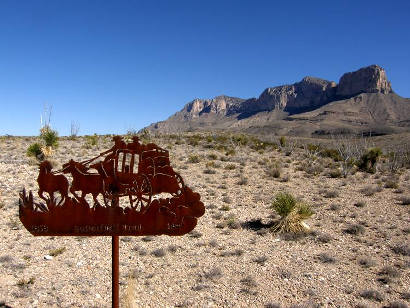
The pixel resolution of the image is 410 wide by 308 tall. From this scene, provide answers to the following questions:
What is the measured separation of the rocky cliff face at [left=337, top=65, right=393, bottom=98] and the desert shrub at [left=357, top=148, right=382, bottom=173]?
5987 inches

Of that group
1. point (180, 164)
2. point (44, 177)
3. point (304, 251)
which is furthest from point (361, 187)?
point (44, 177)

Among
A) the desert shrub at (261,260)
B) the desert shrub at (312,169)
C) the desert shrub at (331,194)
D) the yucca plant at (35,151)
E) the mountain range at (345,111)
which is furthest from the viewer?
the mountain range at (345,111)

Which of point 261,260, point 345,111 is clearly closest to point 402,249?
point 261,260

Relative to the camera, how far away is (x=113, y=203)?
3336mm

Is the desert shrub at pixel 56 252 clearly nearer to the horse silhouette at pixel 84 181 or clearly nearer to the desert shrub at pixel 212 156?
the horse silhouette at pixel 84 181

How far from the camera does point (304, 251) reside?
7.80 metres

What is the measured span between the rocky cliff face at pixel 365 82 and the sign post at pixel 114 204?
16894cm

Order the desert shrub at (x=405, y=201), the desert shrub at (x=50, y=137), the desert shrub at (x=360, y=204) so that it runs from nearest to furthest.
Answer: the desert shrub at (x=360, y=204) < the desert shrub at (x=405, y=201) < the desert shrub at (x=50, y=137)

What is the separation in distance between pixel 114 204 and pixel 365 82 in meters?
180

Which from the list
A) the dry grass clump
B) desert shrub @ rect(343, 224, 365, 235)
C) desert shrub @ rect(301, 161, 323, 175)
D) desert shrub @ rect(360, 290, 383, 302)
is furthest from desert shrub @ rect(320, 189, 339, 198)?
the dry grass clump

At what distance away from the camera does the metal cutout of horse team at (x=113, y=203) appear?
3.19 m

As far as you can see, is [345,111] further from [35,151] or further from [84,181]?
[84,181]

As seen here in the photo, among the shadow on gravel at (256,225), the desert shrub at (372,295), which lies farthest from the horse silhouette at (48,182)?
the shadow on gravel at (256,225)

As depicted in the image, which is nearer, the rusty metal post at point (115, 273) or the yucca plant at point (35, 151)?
the rusty metal post at point (115, 273)
